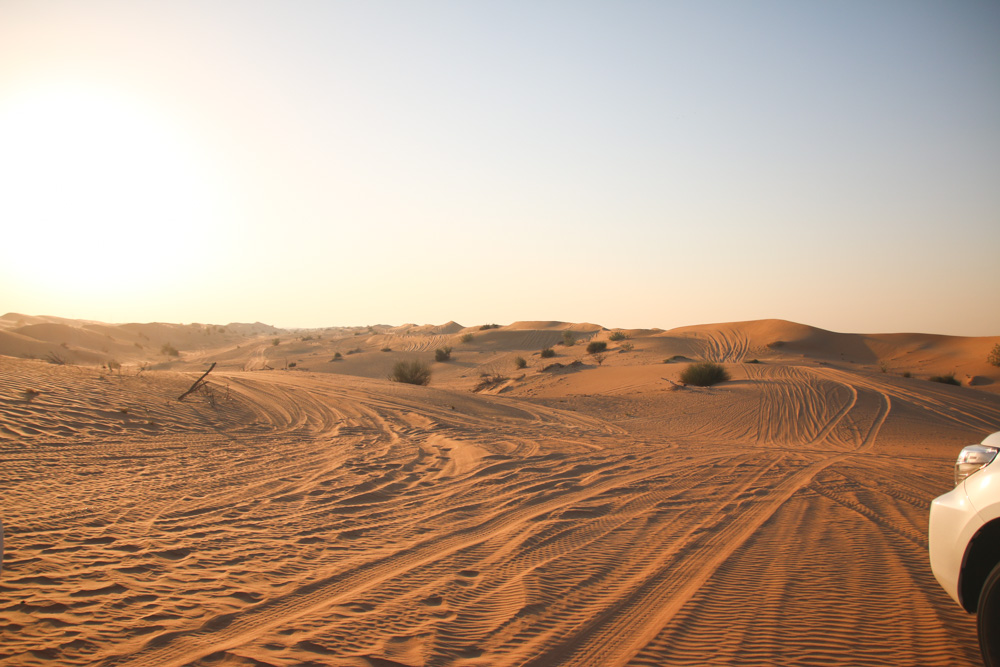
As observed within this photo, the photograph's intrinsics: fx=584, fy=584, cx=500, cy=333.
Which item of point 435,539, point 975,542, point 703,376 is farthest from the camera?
point 703,376

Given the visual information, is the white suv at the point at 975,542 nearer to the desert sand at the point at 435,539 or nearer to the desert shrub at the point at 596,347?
the desert sand at the point at 435,539

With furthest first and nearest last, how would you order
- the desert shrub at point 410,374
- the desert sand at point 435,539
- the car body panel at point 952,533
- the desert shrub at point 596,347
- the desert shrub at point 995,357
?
the desert shrub at point 596,347 → the desert shrub at point 995,357 → the desert shrub at point 410,374 → the desert sand at point 435,539 → the car body panel at point 952,533

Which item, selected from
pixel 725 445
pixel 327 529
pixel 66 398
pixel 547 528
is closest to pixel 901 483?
pixel 725 445

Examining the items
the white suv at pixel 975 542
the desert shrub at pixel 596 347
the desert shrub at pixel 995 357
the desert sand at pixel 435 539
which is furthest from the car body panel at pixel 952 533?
the desert shrub at pixel 995 357

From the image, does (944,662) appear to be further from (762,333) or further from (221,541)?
(762,333)

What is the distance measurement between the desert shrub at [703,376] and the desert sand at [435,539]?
7438mm

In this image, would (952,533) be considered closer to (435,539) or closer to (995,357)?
(435,539)

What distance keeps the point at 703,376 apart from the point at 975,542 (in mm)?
18914

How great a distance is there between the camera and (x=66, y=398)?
33.4ft

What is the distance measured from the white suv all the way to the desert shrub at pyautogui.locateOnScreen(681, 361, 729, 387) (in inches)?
729

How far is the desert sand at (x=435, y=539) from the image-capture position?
3412mm

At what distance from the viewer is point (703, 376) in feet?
70.0

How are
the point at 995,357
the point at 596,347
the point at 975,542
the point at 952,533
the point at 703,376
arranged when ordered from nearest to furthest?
the point at 975,542 → the point at 952,533 → the point at 703,376 → the point at 995,357 → the point at 596,347

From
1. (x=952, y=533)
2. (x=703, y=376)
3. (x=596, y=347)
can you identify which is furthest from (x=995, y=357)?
(x=952, y=533)
